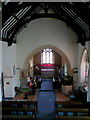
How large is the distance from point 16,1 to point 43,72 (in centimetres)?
1763

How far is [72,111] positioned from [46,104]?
4103 millimetres

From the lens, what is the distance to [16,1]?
9016 mm

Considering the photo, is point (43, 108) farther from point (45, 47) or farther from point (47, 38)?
point (47, 38)

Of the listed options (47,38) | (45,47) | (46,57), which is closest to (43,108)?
(45,47)

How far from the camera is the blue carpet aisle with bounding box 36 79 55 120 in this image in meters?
11.0

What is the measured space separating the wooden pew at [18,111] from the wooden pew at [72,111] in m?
1.28

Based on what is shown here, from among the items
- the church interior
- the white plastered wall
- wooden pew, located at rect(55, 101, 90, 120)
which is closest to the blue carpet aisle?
the church interior

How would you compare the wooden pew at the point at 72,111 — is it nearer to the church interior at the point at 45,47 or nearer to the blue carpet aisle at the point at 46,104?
the blue carpet aisle at the point at 46,104

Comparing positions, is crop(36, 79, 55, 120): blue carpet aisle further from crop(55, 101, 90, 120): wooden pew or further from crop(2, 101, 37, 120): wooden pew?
crop(55, 101, 90, 120): wooden pew

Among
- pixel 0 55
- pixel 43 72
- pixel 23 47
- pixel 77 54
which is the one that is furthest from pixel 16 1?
pixel 43 72

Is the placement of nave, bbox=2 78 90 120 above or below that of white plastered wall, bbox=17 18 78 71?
below

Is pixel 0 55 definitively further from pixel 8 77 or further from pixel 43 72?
pixel 43 72

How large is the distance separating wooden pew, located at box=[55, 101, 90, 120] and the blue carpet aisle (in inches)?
44.2

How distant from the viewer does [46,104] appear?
13.4 metres
